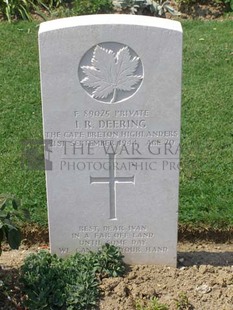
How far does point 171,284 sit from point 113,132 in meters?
1.05

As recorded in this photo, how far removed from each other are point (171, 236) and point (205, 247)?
0.59 metres

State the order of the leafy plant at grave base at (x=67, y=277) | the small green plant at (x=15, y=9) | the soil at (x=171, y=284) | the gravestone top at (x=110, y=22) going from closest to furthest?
the gravestone top at (x=110, y=22), the leafy plant at grave base at (x=67, y=277), the soil at (x=171, y=284), the small green plant at (x=15, y=9)

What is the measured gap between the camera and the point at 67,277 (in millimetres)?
4059

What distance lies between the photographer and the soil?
407 centimetres

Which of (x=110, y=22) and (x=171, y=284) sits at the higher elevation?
(x=110, y=22)

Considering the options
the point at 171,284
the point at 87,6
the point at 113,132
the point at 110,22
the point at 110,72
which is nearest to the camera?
the point at 110,22

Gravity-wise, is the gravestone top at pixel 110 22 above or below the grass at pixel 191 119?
above

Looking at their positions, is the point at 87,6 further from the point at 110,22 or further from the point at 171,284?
the point at 171,284

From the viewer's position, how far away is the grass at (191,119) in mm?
5070

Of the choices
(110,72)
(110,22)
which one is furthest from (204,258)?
(110,22)

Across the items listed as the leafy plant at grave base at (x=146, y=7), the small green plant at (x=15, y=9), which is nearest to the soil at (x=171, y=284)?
the small green plant at (x=15, y=9)

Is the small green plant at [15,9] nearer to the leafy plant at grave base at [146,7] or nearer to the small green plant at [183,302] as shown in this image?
the leafy plant at grave base at [146,7]

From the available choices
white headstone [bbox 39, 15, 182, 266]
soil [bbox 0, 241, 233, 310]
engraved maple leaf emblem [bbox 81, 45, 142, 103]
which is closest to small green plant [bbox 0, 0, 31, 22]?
soil [bbox 0, 241, 233, 310]

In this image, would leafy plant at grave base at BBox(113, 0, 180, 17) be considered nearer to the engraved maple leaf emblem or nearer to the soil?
the soil
